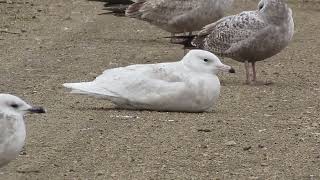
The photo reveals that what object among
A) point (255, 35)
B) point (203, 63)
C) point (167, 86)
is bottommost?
point (255, 35)

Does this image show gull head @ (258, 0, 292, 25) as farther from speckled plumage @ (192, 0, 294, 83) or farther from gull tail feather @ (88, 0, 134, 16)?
gull tail feather @ (88, 0, 134, 16)

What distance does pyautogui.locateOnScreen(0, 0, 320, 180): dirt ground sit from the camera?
754cm

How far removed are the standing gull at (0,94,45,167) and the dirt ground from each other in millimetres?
520

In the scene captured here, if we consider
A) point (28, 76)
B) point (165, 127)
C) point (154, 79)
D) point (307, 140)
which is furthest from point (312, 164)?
point (28, 76)

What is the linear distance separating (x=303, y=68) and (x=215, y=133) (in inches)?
205

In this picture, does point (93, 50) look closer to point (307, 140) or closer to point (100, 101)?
point (100, 101)

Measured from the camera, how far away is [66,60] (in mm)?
13805

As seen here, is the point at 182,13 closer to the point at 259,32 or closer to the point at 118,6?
the point at 118,6

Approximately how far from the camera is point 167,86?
31.6ft

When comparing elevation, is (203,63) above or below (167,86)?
above

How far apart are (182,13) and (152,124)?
229 inches

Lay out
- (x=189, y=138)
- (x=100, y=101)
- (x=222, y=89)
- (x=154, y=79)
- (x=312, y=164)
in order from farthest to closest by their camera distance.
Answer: (x=222, y=89)
(x=100, y=101)
(x=154, y=79)
(x=189, y=138)
(x=312, y=164)

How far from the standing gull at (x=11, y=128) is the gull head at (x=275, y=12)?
569 centimetres

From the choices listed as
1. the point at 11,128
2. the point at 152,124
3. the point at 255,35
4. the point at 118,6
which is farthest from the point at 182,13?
the point at 11,128
